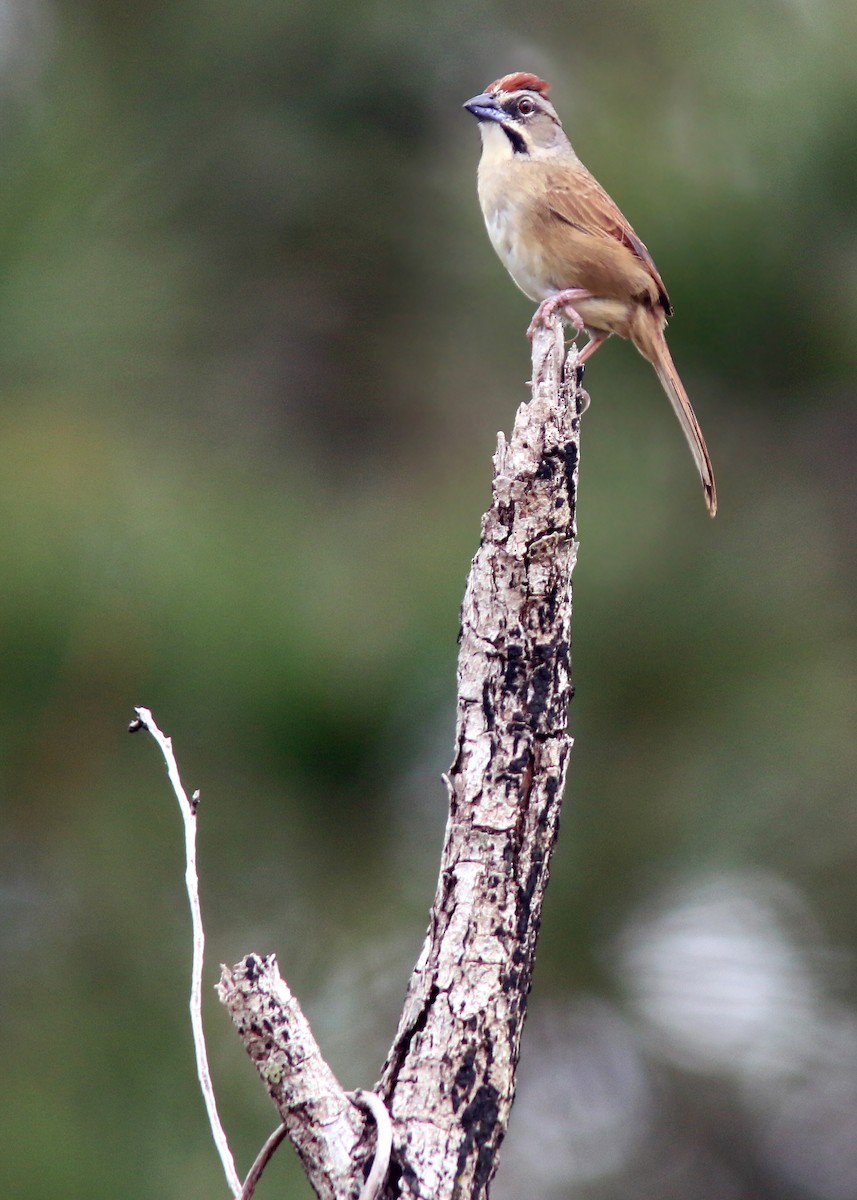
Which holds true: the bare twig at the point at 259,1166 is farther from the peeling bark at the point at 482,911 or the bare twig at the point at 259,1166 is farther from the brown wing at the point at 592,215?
the brown wing at the point at 592,215

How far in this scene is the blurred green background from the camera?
4512 millimetres

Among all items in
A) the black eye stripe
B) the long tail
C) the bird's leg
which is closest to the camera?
the bird's leg

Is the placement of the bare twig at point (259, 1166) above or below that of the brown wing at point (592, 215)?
below

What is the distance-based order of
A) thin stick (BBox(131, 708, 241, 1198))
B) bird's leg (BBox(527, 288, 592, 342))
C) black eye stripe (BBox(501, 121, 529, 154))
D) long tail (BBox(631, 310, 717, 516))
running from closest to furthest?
thin stick (BBox(131, 708, 241, 1198)), bird's leg (BBox(527, 288, 592, 342)), long tail (BBox(631, 310, 717, 516)), black eye stripe (BBox(501, 121, 529, 154))

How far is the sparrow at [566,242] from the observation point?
4.00 meters

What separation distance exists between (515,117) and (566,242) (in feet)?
1.67

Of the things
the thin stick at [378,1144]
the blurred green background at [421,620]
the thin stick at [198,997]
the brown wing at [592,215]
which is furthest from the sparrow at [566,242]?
the thin stick at [378,1144]

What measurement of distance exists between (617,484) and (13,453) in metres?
2.01

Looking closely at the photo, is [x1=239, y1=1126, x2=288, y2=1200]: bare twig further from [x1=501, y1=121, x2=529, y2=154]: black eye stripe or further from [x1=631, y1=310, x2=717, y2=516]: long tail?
[x1=501, y1=121, x2=529, y2=154]: black eye stripe

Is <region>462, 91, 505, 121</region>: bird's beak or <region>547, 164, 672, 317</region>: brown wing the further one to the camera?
<region>462, 91, 505, 121</region>: bird's beak

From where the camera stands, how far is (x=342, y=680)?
445 centimetres

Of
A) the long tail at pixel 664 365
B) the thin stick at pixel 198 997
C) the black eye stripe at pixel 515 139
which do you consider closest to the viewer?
the thin stick at pixel 198 997

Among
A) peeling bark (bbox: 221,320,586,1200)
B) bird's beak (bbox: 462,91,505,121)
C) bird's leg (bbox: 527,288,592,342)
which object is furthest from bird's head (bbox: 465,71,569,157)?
peeling bark (bbox: 221,320,586,1200)

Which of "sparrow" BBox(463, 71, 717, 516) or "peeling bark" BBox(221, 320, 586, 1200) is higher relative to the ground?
"sparrow" BBox(463, 71, 717, 516)
